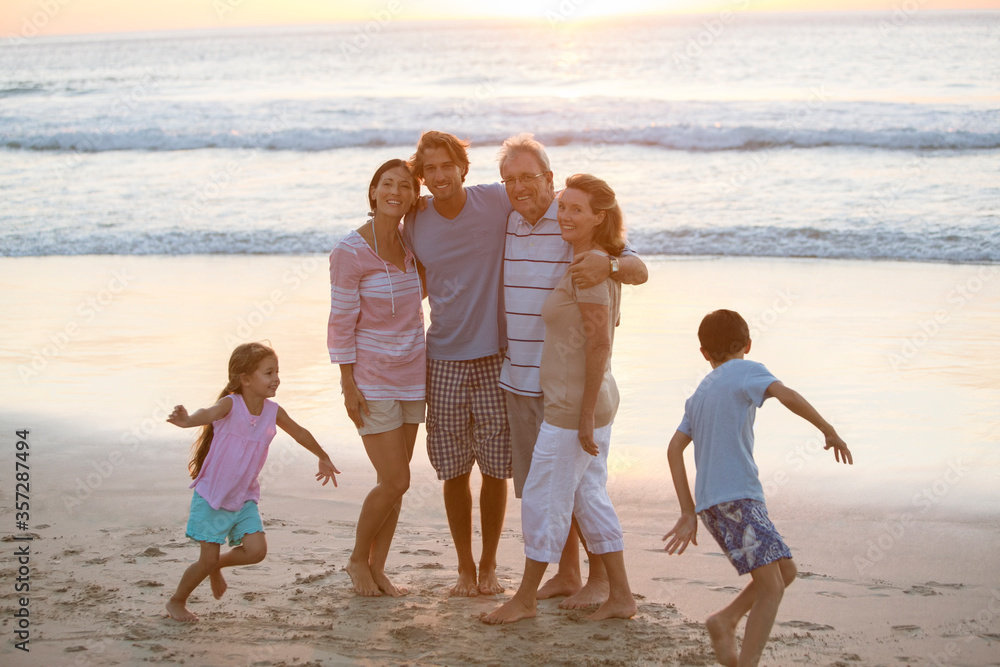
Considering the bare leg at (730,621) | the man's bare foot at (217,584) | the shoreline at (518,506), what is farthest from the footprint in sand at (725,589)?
the man's bare foot at (217,584)

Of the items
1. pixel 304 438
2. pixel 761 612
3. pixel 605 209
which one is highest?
pixel 605 209

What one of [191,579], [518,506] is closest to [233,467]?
[191,579]

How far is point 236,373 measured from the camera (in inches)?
145

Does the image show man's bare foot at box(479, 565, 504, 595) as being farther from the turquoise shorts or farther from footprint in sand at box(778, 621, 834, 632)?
footprint in sand at box(778, 621, 834, 632)

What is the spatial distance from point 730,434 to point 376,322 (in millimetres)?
1602

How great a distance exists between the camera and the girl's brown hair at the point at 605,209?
3607mm

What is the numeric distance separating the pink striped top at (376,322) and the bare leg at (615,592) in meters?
1.09

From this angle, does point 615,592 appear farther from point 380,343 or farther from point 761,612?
point 380,343

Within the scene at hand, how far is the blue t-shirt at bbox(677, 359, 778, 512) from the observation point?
315cm

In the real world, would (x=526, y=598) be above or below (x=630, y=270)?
below

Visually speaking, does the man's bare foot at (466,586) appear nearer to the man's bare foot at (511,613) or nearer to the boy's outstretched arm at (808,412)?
the man's bare foot at (511,613)

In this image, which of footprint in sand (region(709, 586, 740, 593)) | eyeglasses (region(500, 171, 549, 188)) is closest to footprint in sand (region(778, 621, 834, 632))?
footprint in sand (region(709, 586, 740, 593))

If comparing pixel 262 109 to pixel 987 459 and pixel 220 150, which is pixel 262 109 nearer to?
pixel 220 150

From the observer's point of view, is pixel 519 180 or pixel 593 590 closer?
pixel 519 180
